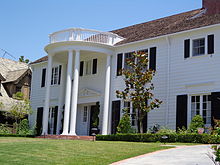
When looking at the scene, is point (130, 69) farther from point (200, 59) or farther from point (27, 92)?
point (27, 92)

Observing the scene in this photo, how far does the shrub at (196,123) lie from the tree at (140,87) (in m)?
2.43

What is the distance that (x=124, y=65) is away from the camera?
25781mm

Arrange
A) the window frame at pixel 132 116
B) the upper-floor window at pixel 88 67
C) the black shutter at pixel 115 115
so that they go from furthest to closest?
the upper-floor window at pixel 88 67 → the black shutter at pixel 115 115 → the window frame at pixel 132 116

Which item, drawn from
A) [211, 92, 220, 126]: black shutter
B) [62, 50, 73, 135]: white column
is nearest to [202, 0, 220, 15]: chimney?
[211, 92, 220, 126]: black shutter

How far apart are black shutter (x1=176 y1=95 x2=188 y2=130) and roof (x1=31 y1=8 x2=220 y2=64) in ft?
13.1

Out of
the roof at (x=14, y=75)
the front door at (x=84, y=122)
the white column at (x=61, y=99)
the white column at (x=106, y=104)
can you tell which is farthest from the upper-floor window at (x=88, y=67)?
the roof at (x=14, y=75)

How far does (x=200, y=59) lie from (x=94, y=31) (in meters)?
7.66

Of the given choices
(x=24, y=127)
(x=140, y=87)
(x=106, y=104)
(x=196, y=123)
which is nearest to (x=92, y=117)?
(x=106, y=104)

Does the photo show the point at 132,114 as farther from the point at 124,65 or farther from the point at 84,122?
the point at 84,122

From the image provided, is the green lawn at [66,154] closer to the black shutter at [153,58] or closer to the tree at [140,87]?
the tree at [140,87]

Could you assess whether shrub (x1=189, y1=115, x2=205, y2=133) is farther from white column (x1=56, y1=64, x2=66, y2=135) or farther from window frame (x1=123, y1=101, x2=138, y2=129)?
white column (x1=56, y1=64, x2=66, y2=135)

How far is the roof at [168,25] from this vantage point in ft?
75.1

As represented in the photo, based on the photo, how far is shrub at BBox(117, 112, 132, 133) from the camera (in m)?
23.8

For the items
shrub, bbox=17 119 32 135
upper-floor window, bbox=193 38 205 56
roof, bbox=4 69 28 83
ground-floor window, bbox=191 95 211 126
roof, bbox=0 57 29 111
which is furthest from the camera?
roof, bbox=4 69 28 83
